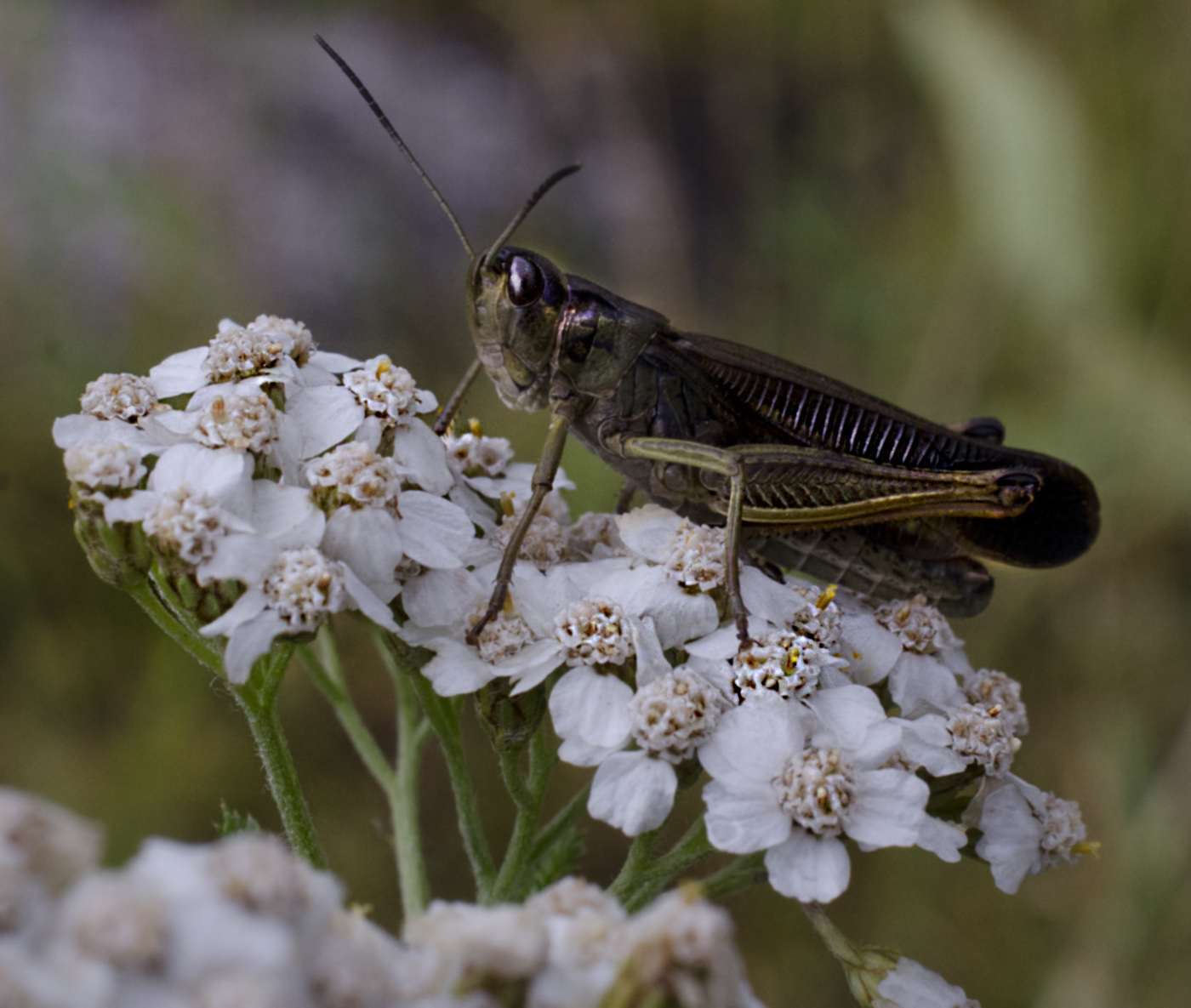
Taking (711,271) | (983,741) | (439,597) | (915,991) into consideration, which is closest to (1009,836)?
(983,741)

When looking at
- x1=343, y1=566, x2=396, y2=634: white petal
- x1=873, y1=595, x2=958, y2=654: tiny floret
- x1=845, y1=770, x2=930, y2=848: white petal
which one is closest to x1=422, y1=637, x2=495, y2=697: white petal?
x1=343, y1=566, x2=396, y2=634: white petal

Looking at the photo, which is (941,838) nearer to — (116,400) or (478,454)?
(478,454)

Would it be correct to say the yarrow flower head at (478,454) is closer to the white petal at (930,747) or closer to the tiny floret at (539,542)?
the tiny floret at (539,542)

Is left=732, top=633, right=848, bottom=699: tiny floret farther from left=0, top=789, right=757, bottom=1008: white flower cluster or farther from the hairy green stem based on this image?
the hairy green stem

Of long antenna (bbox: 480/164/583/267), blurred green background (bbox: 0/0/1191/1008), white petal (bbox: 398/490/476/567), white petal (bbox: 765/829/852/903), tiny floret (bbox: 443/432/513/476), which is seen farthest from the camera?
blurred green background (bbox: 0/0/1191/1008)

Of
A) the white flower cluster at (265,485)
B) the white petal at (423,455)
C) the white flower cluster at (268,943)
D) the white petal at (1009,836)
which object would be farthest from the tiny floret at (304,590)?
the white petal at (1009,836)
